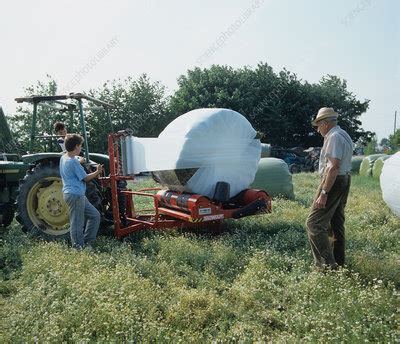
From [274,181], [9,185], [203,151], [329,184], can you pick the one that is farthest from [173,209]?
[274,181]

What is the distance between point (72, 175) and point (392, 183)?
251 inches

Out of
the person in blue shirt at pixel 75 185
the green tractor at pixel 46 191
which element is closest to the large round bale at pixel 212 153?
the green tractor at pixel 46 191

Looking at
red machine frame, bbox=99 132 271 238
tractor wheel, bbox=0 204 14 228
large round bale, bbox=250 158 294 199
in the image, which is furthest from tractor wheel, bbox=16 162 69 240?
large round bale, bbox=250 158 294 199

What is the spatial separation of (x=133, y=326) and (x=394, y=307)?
2.57 m

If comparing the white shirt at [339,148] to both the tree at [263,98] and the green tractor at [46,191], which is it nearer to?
the green tractor at [46,191]

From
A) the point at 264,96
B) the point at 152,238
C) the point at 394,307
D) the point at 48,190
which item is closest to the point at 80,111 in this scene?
the point at 48,190

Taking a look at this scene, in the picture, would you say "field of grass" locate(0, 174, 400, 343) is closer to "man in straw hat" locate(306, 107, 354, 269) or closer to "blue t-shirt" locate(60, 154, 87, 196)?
"man in straw hat" locate(306, 107, 354, 269)

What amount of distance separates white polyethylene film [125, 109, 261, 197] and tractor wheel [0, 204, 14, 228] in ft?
8.29

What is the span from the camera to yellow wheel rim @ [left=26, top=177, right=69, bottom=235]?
7254 millimetres

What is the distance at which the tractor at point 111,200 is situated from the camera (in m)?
7.07

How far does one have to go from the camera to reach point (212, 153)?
290 inches

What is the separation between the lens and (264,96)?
35500 millimetres

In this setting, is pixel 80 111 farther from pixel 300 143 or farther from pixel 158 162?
pixel 300 143

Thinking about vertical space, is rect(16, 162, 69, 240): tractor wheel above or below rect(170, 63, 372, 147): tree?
below
